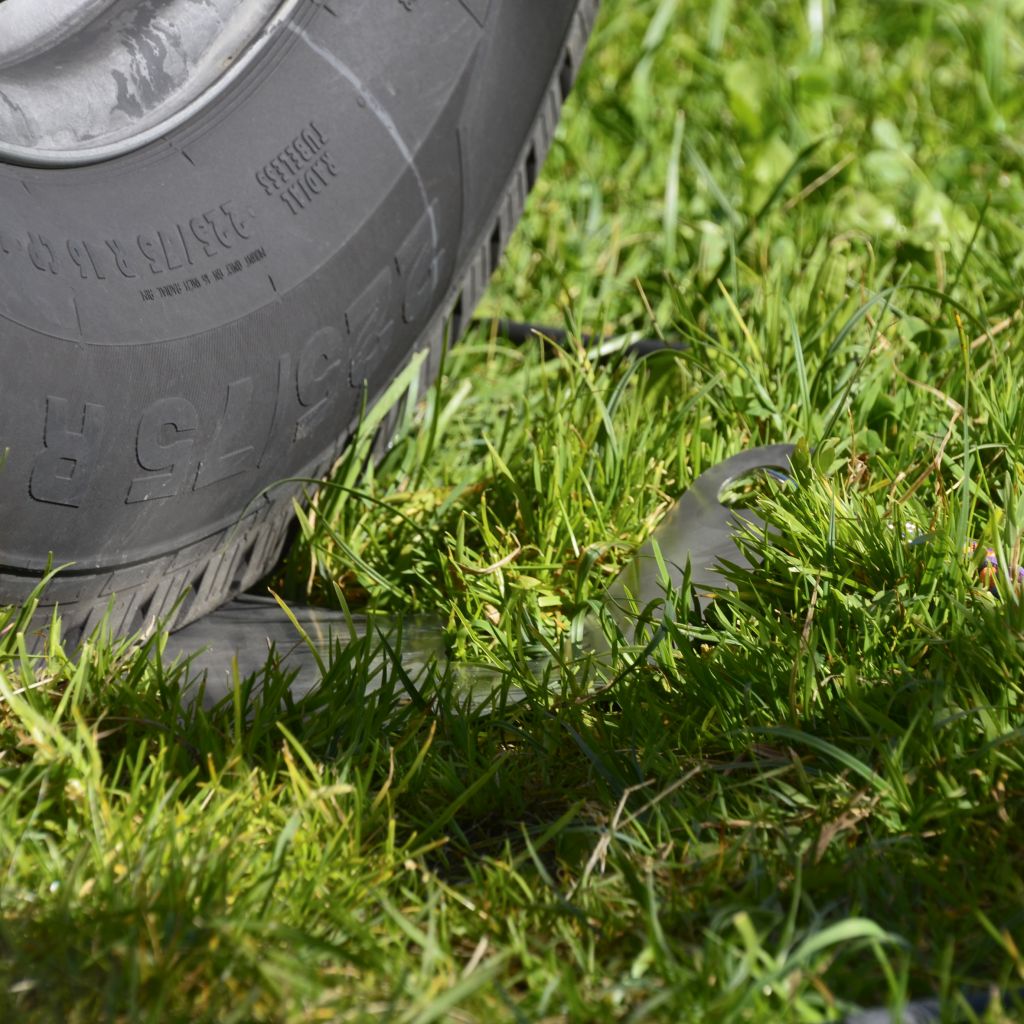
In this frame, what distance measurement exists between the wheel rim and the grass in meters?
0.48

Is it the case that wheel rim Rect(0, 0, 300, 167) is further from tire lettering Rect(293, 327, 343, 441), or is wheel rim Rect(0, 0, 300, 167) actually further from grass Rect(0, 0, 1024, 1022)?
grass Rect(0, 0, 1024, 1022)

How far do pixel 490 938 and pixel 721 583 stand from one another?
1.86ft

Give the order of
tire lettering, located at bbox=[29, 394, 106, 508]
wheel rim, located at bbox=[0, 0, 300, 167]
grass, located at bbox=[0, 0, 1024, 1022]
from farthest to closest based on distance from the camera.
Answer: wheel rim, located at bbox=[0, 0, 300, 167] < tire lettering, located at bbox=[29, 394, 106, 508] < grass, located at bbox=[0, 0, 1024, 1022]

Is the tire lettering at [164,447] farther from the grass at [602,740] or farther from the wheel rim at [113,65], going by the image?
the wheel rim at [113,65]

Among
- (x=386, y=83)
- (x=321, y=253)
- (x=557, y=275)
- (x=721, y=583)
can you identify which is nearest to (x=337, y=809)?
(x=721, y=583)

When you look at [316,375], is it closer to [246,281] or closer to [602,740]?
[246,281]

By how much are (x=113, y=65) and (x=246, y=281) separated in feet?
0.95

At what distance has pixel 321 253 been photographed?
150 centimetres

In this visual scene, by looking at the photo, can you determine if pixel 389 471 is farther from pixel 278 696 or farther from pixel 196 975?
pixel 196 975

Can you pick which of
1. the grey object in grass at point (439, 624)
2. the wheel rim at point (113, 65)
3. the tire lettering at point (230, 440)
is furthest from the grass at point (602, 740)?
the wheel rim at point (113, 65)

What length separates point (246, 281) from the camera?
56.1 inches

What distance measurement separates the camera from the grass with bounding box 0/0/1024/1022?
0.92 m

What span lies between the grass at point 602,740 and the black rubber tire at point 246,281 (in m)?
0.11

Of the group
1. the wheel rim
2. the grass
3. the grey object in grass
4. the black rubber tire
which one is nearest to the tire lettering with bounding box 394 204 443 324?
the black rubber tire
